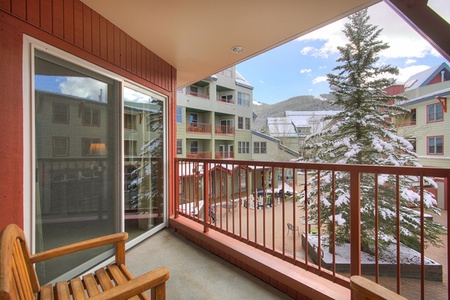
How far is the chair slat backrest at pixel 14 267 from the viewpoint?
59 centimetres

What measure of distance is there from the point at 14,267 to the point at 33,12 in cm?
168

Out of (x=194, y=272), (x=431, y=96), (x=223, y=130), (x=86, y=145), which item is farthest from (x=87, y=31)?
(x=223, y=130)

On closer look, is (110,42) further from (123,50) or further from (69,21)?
(69,21)

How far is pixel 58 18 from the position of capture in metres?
1.66

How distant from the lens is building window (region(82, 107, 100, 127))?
190 cm

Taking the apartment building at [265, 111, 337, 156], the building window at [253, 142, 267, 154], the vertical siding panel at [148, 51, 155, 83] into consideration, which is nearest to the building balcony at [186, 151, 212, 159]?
the building window at [253, 142, 267, 154]

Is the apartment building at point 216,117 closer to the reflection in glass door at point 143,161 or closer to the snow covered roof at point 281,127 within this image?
the snow covered roof at point 281,127

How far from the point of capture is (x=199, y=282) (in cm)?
182

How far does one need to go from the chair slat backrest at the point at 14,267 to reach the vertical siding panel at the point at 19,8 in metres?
1.40

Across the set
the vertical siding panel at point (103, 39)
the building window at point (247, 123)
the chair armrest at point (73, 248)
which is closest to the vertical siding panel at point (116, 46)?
the vertical siding panel at point (103, 39)

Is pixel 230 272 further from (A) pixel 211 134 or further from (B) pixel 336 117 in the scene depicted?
(A) pixel 211 134

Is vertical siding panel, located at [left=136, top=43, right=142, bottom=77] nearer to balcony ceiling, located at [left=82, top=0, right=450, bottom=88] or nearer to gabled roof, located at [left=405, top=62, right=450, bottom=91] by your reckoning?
balcony ceiling, located at [left=82, top=0, right=450, bottom=88]

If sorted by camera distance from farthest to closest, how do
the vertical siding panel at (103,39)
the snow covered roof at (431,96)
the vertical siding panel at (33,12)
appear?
the snow covered roof at (431,96)
the vertical siding panel at (103,39)
the vertical siding panel at (33,12)

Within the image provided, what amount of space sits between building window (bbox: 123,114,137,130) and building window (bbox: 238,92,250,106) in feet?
45.5
